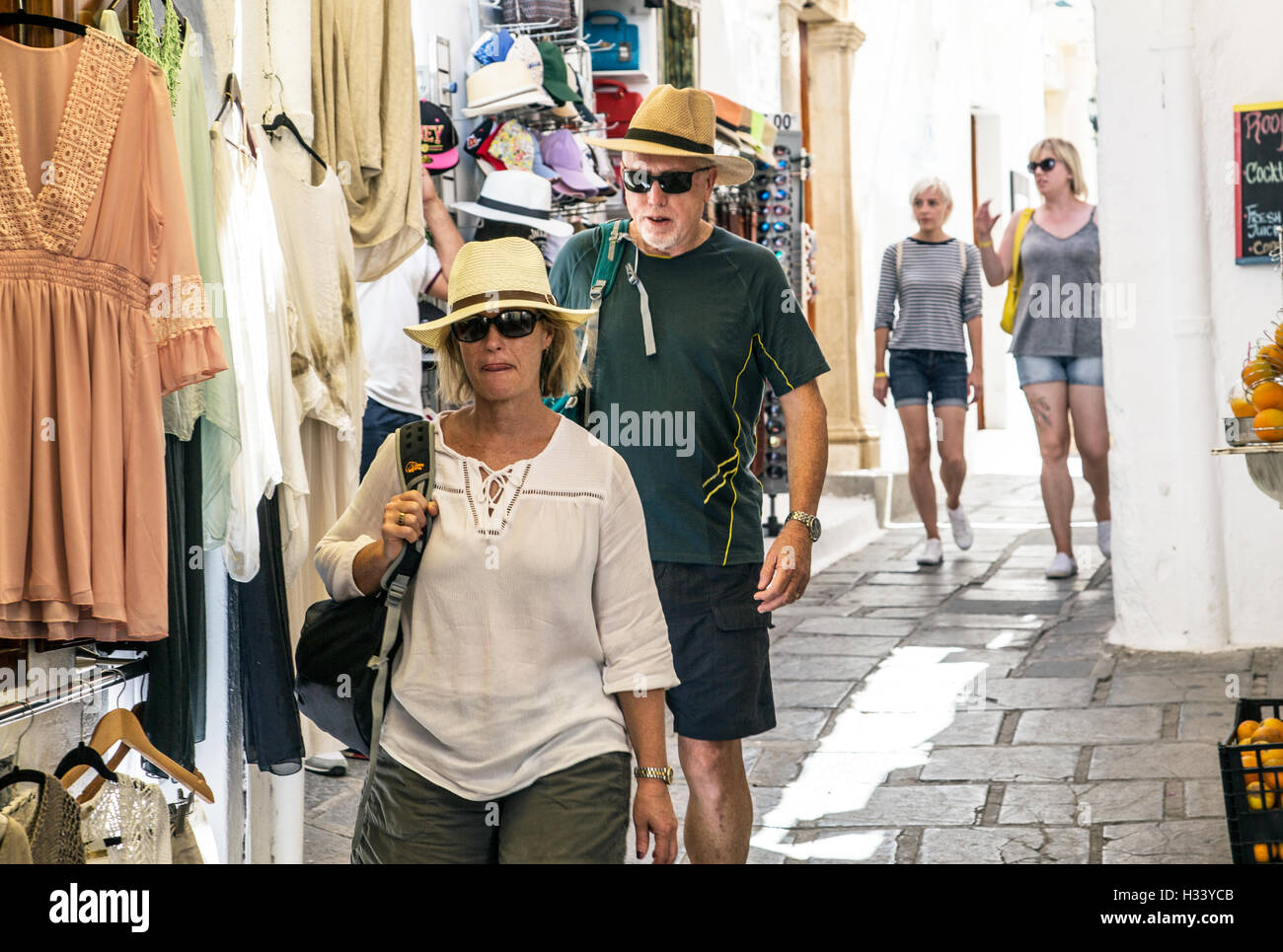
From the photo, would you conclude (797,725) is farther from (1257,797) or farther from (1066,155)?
(1066,155)

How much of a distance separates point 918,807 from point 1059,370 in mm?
3454

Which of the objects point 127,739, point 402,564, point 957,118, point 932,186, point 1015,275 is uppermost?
point 957,118

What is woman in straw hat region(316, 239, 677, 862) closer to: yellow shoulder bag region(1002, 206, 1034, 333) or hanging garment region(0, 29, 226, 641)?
hanging garment region(0, 29, 226, 641)

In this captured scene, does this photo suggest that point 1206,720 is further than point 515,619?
Yes

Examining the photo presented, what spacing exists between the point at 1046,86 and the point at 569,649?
1897 centimetres

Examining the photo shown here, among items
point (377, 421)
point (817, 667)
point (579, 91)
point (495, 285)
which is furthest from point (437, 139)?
point (495, 285)

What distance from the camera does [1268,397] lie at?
3.16 metres

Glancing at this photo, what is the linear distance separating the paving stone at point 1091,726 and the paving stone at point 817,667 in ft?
2.83

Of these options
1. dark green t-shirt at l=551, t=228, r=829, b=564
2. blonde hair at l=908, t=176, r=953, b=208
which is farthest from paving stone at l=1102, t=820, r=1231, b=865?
blonde hair at l=908, t=176, r=953, b=208

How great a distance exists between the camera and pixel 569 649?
265 centimetres

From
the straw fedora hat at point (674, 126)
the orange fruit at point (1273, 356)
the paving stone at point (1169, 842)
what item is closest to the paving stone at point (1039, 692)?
the paving stone at point (1169, 842)

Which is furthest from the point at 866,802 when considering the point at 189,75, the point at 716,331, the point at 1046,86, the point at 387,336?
the point at 1046,86

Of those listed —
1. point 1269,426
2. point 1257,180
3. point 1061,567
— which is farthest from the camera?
point 1061,567

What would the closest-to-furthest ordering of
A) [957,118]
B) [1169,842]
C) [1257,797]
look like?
1. [1257,797]
2. [1169,842]
3. [957,118]
